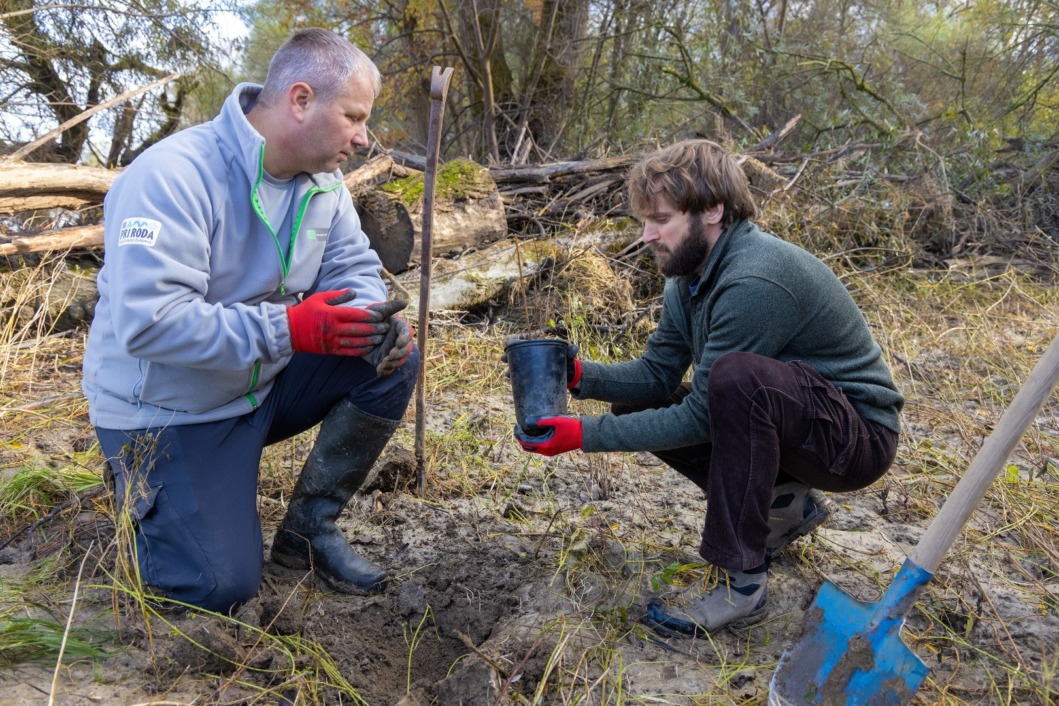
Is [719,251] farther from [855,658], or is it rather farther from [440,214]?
[440,214]

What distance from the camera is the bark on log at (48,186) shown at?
376 centimetres

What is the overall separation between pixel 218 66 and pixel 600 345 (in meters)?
4.98

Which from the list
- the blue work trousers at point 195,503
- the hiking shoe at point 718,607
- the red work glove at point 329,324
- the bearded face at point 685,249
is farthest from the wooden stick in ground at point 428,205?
the hiking shoe at point 718,607

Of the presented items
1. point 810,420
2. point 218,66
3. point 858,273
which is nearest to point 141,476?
point 810,420

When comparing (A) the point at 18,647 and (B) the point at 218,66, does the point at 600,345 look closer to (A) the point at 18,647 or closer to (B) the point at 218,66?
(A) the point at 18,647

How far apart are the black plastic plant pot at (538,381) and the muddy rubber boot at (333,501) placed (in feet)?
1.53

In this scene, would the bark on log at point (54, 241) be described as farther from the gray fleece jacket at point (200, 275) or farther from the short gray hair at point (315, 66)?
the short gray hair at point (315, 66)

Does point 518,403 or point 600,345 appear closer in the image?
point 518,403

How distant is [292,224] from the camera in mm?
2311

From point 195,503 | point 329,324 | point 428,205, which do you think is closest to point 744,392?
point 329,324

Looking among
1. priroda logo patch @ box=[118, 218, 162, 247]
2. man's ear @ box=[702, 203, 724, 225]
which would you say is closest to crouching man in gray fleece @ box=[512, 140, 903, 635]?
man's ear @ box=[702, 203, 724, 225]

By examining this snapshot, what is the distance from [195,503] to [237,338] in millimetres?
473

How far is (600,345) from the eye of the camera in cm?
433

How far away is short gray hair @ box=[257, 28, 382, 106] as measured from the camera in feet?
7.12
